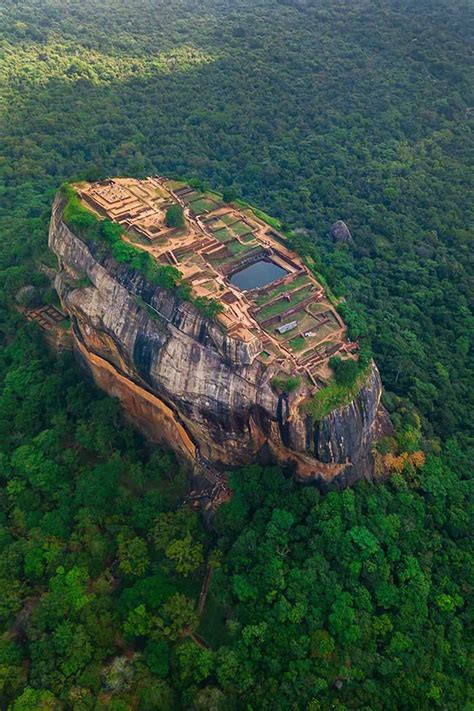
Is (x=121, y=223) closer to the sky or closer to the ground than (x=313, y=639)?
closer to the sky

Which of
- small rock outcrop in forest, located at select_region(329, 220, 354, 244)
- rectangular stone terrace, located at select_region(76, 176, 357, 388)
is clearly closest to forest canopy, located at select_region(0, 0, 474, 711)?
small rock outcrop in forest, located at select_region(329, 220, 354, 244)

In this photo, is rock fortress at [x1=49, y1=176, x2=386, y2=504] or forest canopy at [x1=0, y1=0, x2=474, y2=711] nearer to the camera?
forest canopy at [x1=0, y1=0, x2=474, y2=711]

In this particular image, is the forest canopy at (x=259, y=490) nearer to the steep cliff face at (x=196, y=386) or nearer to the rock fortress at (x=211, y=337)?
the steep cliff face at (x=196, y=386)

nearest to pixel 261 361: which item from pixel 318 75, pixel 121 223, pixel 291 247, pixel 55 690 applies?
pixel 291 247

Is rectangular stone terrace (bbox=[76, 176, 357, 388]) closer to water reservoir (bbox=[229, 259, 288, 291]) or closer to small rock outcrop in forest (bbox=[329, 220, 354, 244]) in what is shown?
water reservoir (bbox=[229, 259, 288, 291])

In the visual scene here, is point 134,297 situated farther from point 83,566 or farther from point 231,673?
point 231,673
